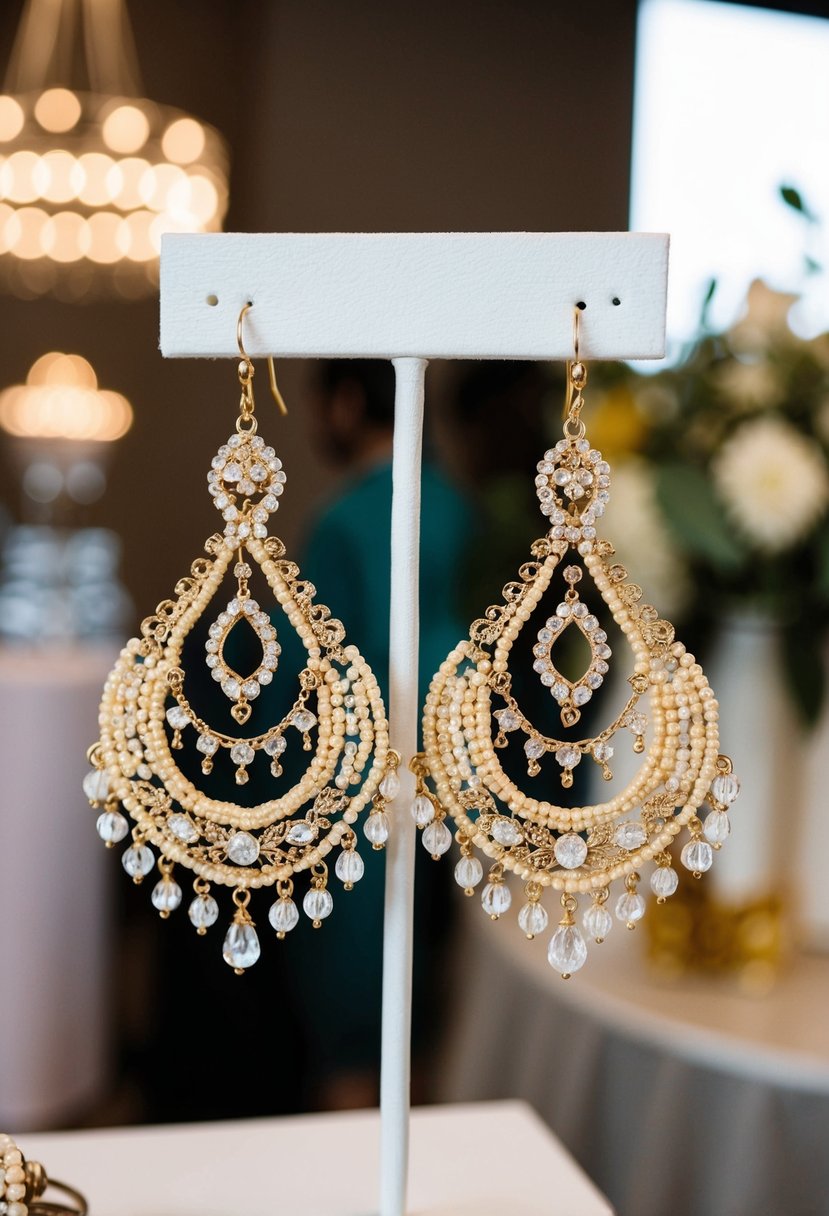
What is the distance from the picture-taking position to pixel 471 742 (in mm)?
488

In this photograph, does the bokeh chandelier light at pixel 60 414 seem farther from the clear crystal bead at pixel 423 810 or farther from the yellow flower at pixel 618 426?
the clear crystal bead at pixel 423 810

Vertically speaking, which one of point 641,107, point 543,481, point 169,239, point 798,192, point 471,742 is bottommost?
point 471,742

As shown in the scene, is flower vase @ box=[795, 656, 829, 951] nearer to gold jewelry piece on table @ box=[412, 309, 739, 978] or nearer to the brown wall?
gold jewelry piece on table @ box=[412, 309, 739, 978]

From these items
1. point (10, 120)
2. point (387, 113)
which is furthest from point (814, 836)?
point (387, 113)

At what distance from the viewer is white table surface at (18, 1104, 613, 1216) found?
1.98ft

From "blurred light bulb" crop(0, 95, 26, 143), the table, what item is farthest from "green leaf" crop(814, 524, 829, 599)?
"blurred light bulb" crop(0, 95, 26, 143)

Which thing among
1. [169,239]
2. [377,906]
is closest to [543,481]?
[169,239]

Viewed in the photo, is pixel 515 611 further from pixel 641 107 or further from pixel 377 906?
pixel 641 107

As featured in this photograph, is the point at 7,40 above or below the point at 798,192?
above

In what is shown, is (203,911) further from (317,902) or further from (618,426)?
(618,426)

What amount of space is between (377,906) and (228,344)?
1.54 meters

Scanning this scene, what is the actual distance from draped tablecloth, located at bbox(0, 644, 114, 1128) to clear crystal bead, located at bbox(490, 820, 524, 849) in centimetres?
153

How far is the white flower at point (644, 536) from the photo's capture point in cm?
106

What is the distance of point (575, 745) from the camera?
0.49 m
